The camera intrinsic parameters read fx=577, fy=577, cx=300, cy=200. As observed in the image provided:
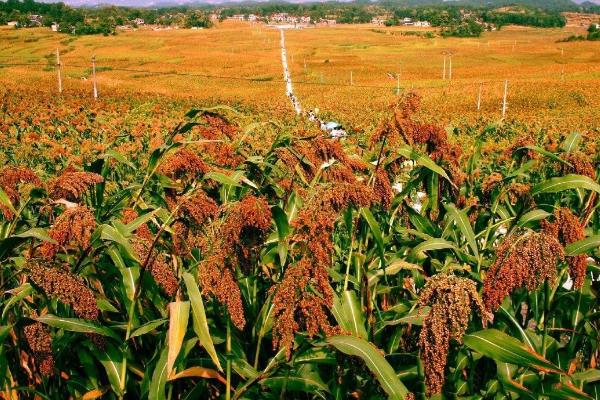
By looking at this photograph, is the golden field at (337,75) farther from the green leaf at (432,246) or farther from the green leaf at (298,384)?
the green leaf at (298,384)

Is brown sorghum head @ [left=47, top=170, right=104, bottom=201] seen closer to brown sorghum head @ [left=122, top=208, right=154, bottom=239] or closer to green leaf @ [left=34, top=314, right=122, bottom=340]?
brown sorghum head @ [left=122, top=208, right=154, bottom=239]

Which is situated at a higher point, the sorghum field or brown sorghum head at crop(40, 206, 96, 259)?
brown sorghum head at crop(40, 206, 96, 259)

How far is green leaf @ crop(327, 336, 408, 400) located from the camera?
1.78m

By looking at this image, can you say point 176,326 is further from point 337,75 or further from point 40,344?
point 337,75

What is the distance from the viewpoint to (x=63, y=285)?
182cm

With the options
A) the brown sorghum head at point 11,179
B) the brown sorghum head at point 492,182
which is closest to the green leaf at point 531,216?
the brown sorghum head at point 492,182

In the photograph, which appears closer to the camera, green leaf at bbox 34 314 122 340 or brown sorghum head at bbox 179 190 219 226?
brown sorghum head at bbox 179 190 219 226

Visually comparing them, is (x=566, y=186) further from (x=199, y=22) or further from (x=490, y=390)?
(x=199, y=22)

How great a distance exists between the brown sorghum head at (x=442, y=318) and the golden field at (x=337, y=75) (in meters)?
15.8

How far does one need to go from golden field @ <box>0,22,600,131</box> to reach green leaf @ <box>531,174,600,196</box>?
570 inches

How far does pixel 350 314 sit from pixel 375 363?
0.69m

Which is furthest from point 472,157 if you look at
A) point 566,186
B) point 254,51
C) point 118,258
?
point 254,51

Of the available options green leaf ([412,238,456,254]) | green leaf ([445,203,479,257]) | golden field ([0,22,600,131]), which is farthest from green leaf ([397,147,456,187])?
golden field ([0,22,600,131])

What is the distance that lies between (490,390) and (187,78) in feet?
154
